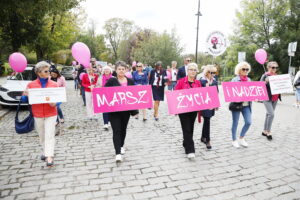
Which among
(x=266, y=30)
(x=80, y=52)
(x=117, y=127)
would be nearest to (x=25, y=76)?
(x=80, y=52)

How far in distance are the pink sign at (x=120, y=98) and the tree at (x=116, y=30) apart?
61439 millimetres

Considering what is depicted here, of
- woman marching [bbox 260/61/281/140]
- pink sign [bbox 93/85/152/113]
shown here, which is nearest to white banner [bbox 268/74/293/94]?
woman marching [bbox 260/61/281/140]

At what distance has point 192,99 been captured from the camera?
4523mm

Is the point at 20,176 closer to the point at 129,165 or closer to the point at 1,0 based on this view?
the point at 129,165

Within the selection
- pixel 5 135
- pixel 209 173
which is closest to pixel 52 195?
pixel 209 173

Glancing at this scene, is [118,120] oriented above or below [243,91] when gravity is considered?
below

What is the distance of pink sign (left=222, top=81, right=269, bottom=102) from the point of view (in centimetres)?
498

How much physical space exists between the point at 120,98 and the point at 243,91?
2861 mm

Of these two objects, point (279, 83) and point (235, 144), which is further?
point (279, 83)

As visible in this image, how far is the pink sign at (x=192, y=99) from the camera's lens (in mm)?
4387

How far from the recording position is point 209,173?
398 centimetres

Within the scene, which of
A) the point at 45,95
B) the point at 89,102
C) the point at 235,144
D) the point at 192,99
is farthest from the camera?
the point at 89,102

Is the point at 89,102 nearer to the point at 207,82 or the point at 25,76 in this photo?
the point at 207,82

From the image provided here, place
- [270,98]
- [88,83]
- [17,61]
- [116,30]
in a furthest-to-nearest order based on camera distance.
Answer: [116,30] → [88,83] → [17,61] → [270,98]
